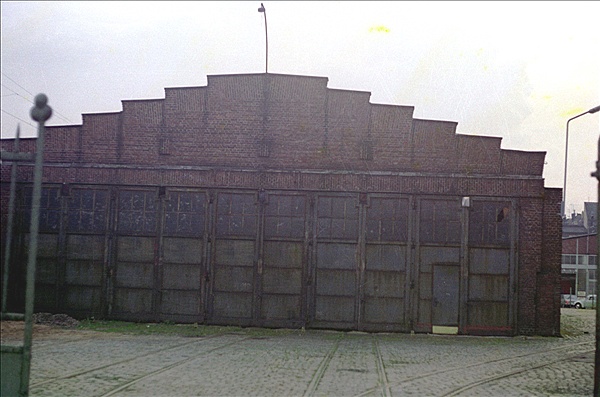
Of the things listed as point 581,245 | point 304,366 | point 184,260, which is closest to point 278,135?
point 184,260

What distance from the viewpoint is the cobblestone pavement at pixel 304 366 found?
11477 millimetres

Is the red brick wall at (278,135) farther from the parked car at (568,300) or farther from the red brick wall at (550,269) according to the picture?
the parked car at (568,300)

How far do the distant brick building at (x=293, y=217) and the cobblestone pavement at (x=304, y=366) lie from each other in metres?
1.87

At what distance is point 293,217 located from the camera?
22.6 metres

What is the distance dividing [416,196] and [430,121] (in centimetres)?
252

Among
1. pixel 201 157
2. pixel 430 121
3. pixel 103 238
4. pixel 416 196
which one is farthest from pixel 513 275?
pixel 103 238

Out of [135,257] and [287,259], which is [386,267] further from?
[135,257]

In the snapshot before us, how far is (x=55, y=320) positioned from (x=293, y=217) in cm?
821

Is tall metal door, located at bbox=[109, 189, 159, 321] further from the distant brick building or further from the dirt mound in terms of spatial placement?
the dirt mound

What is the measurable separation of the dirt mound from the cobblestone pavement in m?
2.40

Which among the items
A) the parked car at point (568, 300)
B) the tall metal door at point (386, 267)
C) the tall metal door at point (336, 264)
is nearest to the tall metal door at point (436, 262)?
the tall metal door at point (386, 267)

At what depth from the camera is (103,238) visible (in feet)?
75.7

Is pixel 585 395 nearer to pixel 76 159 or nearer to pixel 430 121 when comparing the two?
pixel 430 121

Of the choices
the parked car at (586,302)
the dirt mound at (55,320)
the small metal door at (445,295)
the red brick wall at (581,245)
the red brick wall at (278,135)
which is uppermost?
the red brick wall at (278,135)
